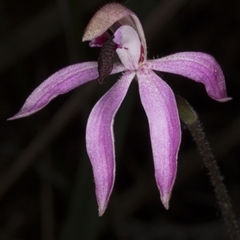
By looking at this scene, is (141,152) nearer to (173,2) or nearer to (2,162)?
(2,162)

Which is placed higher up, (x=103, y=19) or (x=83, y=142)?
(x=103, y=19)

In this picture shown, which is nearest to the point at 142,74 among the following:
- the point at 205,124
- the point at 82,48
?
the point at 82,48

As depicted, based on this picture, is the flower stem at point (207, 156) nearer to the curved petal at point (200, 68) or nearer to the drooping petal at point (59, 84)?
the curved petal at point (200, 68)

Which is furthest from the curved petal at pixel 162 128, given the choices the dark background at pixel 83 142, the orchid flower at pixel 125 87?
the dark background at pixel 83 142

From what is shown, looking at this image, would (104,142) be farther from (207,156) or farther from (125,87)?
(207,156)

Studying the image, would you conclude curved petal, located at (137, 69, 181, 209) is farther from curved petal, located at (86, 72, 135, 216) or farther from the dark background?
the dark background

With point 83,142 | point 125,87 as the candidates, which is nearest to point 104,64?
point 125,87
